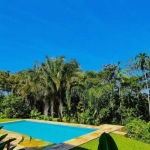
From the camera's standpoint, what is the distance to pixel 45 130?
14.4 m

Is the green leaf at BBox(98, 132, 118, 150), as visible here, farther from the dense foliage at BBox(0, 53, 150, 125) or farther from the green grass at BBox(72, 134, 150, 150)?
the dense foliage at BBox(0, 53, 150, 125)

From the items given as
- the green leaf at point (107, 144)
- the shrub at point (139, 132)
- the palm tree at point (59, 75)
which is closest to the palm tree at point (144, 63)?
the palm tree at point (59, 75)

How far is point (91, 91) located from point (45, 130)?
15.3 ft

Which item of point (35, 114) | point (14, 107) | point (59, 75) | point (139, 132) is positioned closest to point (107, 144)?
point (139, 132)

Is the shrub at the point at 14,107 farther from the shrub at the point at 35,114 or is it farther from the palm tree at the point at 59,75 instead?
the palm tree at the point at 59,75

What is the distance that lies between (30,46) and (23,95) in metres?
13.7

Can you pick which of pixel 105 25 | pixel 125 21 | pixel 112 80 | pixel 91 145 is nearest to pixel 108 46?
pixel 105 25

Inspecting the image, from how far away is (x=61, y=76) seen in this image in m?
17.1

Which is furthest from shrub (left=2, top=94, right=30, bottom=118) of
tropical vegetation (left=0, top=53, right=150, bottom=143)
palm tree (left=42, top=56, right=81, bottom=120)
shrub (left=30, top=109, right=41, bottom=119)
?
palm tree (left=42, top=56, right=81, bottom=120)

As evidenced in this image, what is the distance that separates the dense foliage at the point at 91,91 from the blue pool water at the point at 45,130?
6.93 ft

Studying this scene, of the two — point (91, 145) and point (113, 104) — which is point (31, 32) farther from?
point (91, 145)

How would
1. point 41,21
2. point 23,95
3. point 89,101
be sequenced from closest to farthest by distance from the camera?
point 89,101
point 23,95
point 41,21

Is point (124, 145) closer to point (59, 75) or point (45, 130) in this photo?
point (45, 130)

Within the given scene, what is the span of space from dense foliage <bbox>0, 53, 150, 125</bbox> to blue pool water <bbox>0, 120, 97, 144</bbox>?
2.11m
